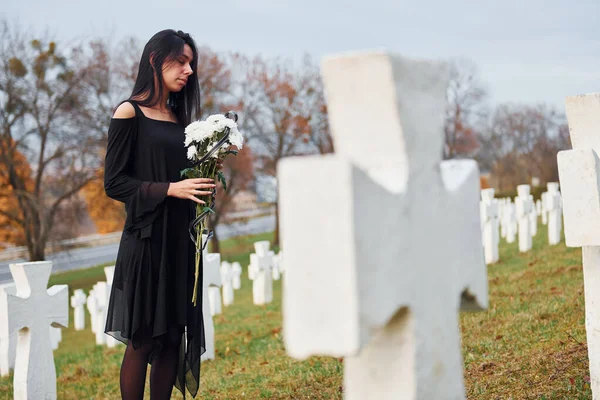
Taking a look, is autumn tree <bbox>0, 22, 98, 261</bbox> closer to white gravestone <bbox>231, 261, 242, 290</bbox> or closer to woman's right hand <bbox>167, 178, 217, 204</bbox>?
white gravestone <bbox>231, 261, 242, 290</bbox>

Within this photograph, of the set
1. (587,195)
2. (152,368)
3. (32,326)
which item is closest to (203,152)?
(152,368)

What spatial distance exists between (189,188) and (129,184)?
0.32 meters

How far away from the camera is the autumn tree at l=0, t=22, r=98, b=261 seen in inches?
934

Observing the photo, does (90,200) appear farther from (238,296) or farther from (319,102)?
(319,102)

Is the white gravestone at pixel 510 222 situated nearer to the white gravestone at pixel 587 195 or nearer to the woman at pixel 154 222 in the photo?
the white gravestone at pixel 587 195

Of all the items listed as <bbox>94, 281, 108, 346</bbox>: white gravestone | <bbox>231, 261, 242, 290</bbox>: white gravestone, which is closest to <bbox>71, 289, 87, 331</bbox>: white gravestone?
<bbox>94, 281, 108, 346</bbox>: white gravestone

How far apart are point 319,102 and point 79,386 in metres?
28.6

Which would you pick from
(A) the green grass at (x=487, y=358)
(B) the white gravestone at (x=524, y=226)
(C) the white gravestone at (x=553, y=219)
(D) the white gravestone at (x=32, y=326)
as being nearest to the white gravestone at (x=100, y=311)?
(A) the green grass at (x=487, y=358)

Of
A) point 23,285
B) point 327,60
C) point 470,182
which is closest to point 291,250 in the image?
point 327,60

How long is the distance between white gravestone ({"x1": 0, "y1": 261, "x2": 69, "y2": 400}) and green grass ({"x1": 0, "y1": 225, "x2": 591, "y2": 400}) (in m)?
0.73

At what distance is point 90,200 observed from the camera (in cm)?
2642

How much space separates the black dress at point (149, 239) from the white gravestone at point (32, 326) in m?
1.73

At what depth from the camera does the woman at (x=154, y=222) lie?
→ 12.3ft

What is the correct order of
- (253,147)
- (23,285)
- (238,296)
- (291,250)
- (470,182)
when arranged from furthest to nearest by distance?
(253,147) < (238,296) < (23,285) < (470,182) < (291,250)
